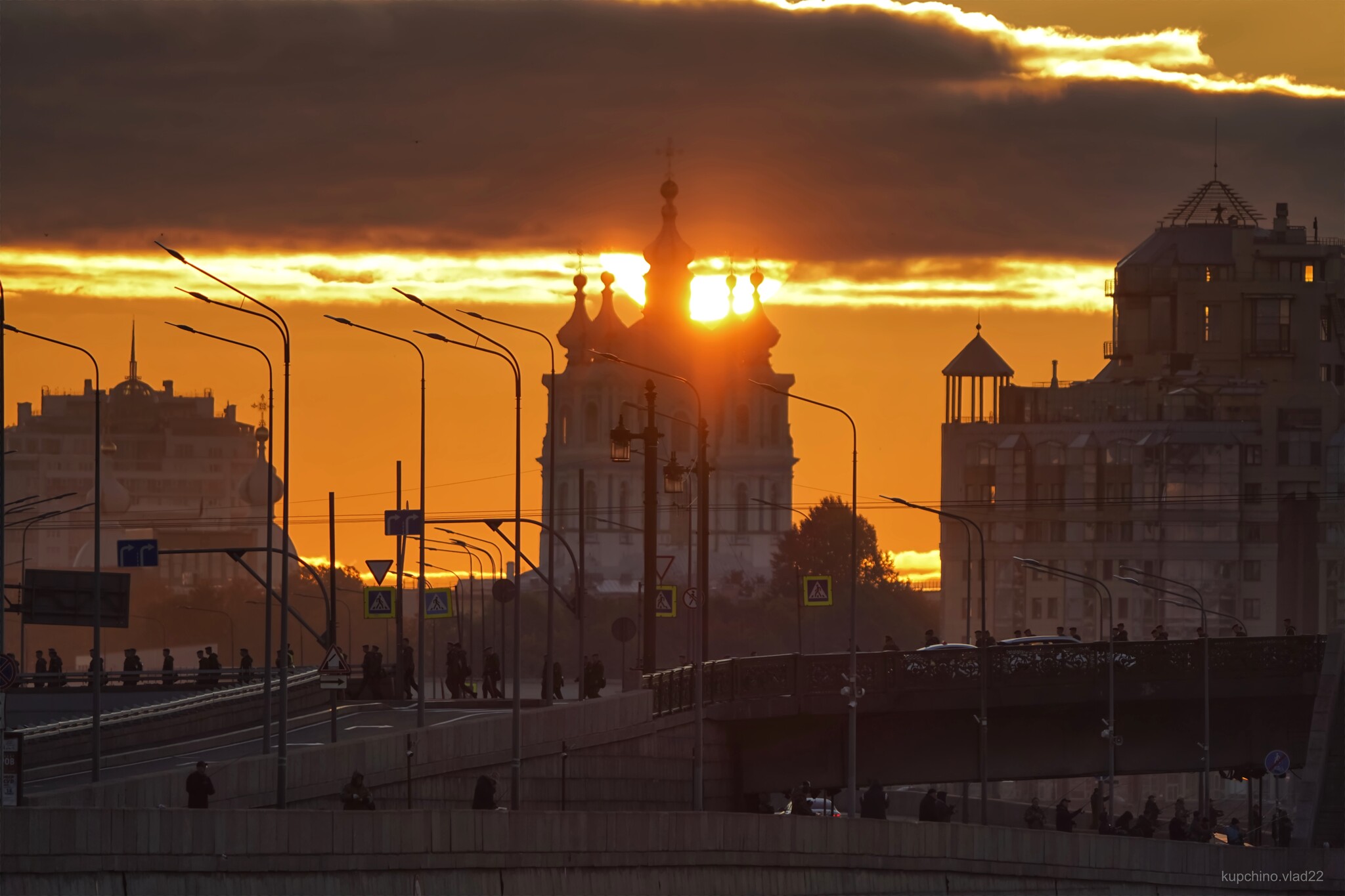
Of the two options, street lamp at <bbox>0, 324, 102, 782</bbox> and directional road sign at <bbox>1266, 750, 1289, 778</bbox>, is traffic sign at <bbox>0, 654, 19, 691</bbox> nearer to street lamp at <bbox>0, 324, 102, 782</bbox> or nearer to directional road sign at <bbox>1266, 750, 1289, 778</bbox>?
street lamp at <bbox>0, 324, 102, 782</bbox>

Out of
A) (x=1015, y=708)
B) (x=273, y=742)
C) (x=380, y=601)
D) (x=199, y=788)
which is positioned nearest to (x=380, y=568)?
(x=380, y=601)

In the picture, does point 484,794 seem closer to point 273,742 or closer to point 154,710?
point 273,742

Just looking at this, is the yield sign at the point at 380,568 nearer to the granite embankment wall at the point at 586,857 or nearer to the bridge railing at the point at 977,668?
the bridge railing at the point at 977,668

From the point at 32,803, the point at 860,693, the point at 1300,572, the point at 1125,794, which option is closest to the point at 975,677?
the point at 860,693

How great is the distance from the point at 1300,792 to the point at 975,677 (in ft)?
29.6

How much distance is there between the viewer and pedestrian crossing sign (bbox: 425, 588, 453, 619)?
8038 centimetres

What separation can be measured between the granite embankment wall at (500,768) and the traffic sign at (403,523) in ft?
17.6

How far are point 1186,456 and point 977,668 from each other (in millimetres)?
90582

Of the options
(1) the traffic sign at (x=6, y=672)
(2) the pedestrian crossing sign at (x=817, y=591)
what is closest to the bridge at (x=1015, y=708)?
(2) the pedestrian crossing sign at (x=817, y=591)

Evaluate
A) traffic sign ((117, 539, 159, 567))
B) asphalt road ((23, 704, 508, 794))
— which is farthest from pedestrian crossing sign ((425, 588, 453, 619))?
traffic sign ((117, 539, 159, 567))

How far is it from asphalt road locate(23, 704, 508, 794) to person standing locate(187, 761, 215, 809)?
5.89 ft

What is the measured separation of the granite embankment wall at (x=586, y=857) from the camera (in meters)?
34.9

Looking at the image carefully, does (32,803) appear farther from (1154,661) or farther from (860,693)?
(1154,661)

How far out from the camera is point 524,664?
7613 inches
